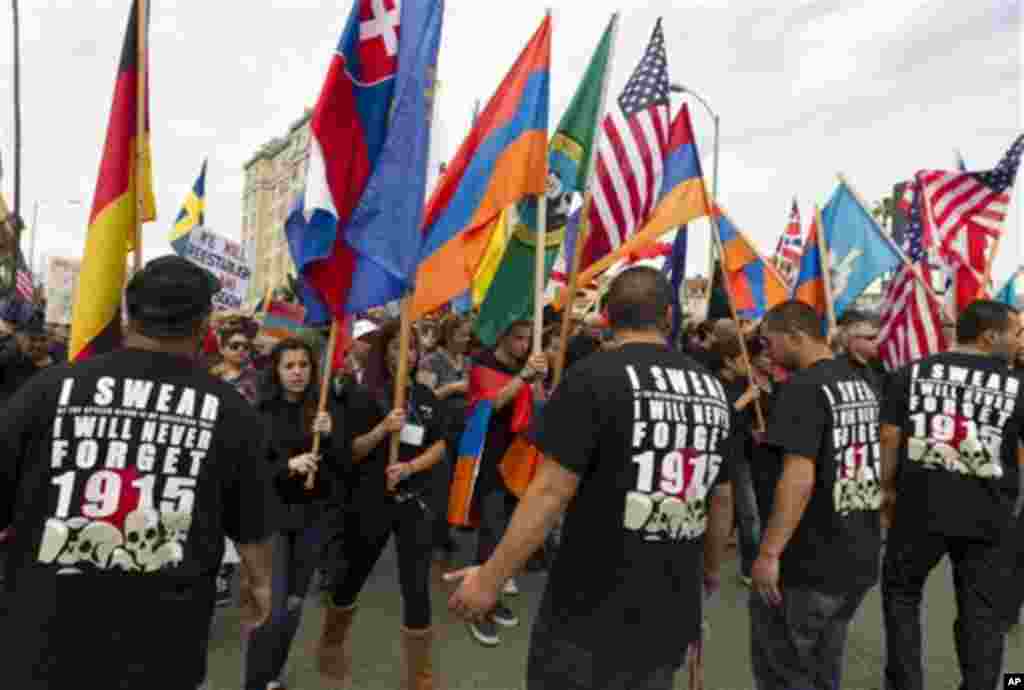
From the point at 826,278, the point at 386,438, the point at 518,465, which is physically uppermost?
the point at 826,278

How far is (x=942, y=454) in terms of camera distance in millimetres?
4004

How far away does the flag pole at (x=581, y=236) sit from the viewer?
4.64 meters

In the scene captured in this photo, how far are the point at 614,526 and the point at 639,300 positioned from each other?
2.50 feet

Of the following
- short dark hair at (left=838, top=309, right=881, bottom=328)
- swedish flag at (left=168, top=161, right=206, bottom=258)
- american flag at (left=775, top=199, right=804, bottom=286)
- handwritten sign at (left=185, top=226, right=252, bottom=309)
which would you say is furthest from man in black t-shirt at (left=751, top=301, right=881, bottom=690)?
american flag at (left=775, top=199, right=804, bottom=286)

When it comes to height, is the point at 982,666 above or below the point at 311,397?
below

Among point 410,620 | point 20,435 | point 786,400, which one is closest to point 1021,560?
point 786,400

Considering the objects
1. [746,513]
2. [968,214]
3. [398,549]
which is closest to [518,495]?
[398,549]

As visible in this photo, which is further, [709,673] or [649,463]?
[709,673]

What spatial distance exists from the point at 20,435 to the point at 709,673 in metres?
3.91

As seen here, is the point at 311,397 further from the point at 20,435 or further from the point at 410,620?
the point at 20,435

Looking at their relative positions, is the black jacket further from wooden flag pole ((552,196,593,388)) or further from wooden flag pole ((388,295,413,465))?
wooden flag pole ((552,196,593,388))

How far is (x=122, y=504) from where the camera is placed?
7.13 ft

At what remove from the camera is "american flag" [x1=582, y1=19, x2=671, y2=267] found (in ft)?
18.2

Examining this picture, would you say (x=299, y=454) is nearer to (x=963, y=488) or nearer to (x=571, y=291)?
(x=571, y=291)
